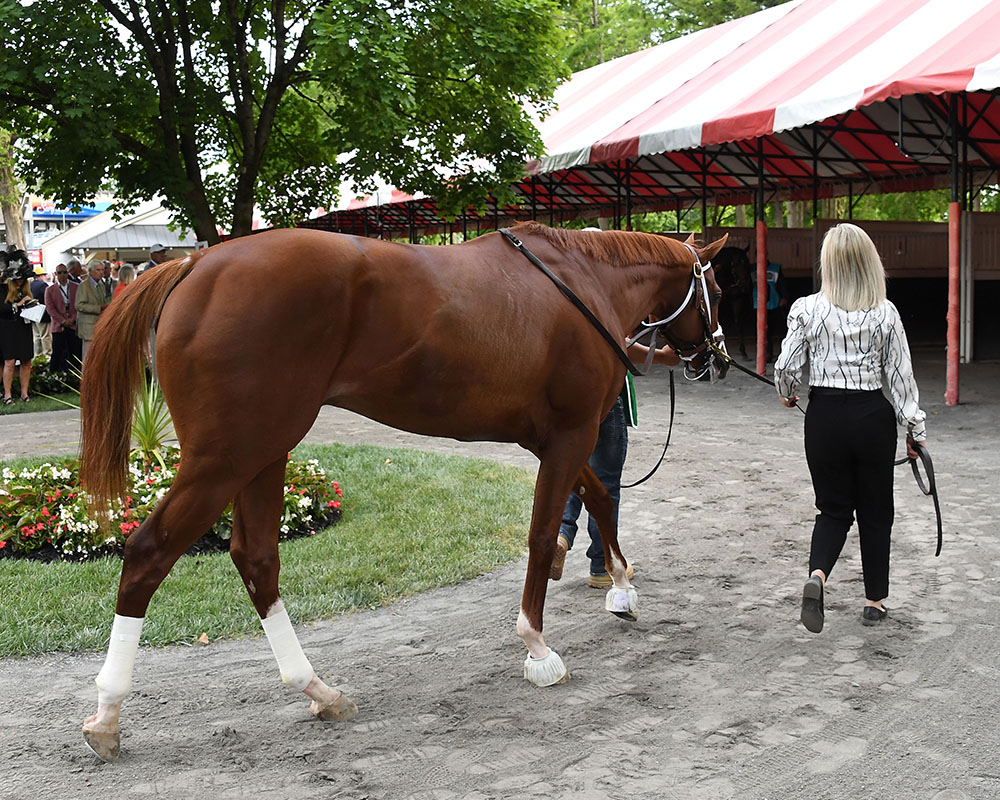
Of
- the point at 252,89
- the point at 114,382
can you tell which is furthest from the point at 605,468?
the point at 252,89

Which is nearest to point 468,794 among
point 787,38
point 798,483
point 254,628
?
point 254,628

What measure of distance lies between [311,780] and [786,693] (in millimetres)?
1854

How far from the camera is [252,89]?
11.6 meters

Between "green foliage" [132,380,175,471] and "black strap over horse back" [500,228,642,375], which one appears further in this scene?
"green foliage" [132,380,175,471]

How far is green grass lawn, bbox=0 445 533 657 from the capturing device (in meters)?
4.58

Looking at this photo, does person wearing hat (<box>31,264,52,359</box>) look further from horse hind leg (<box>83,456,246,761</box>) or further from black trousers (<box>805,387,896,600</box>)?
black trousers (<box>805,387,896,600</box>)

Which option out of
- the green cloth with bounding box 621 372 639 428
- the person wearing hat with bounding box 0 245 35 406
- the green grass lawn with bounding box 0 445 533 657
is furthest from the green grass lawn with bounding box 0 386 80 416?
the green cloth with bounding box 621 372 639 428

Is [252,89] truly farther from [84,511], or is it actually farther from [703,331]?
[703,331]

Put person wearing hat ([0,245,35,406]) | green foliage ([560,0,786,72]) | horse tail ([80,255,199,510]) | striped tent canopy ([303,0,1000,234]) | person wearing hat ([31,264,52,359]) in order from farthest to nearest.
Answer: green foliage ([560,0,786,72]) < person wearing hat ([31,264,52,359]) < person wearing hat ([0,245,35,406]) < striped tent canopy ([303,0,1000,234]) < horse tail ([80,255,199,510])

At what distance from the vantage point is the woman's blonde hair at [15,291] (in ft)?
44.0

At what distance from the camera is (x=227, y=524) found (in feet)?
20.1

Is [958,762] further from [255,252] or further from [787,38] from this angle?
[787,38]

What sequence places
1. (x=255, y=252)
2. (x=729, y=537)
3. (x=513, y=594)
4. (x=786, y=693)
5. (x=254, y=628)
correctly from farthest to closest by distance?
(x=729, y=537)
(x=513, y=594)
(x=254, y=628)
(x=786, y=693)
(x=255, y=252)

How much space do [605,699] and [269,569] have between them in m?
1.41
